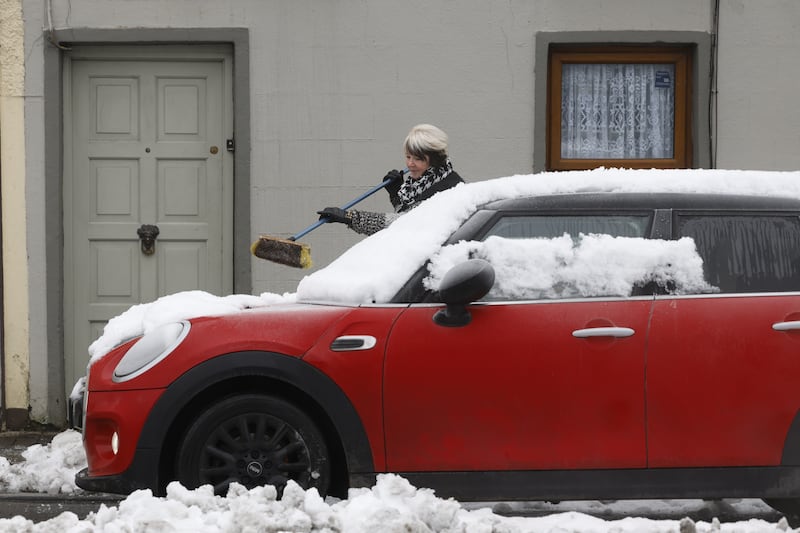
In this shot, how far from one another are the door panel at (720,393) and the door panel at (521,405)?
0.08 m

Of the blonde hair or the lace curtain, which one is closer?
the blonde hair

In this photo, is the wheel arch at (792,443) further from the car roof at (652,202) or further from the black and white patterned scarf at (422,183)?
the black and white patterned scarf at (422,183)

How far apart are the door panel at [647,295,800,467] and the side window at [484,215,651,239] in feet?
1.54

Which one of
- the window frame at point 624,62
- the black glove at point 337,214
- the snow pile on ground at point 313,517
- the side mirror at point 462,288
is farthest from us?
the window frame at point 624,62

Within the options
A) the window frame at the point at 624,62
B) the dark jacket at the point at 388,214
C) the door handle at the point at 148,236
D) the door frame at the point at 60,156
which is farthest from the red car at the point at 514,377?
the window frame at the point at 624,62

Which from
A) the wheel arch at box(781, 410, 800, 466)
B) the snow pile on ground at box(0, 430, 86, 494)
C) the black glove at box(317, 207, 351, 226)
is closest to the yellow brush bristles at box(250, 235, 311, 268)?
the black glove at box(317, 207, 351, 226)

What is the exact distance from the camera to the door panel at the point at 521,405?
5.25 metres

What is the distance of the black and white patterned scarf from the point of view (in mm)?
7941

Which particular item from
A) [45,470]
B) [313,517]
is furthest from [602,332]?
[45,470]

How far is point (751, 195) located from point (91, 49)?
5.91m

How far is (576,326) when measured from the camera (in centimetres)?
530

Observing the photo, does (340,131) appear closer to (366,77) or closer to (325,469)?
(366,77)

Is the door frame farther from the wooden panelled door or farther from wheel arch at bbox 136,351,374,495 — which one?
wheel arch at bbox 136,351,374,495

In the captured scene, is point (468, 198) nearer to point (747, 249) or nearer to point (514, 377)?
point (514, 377)
